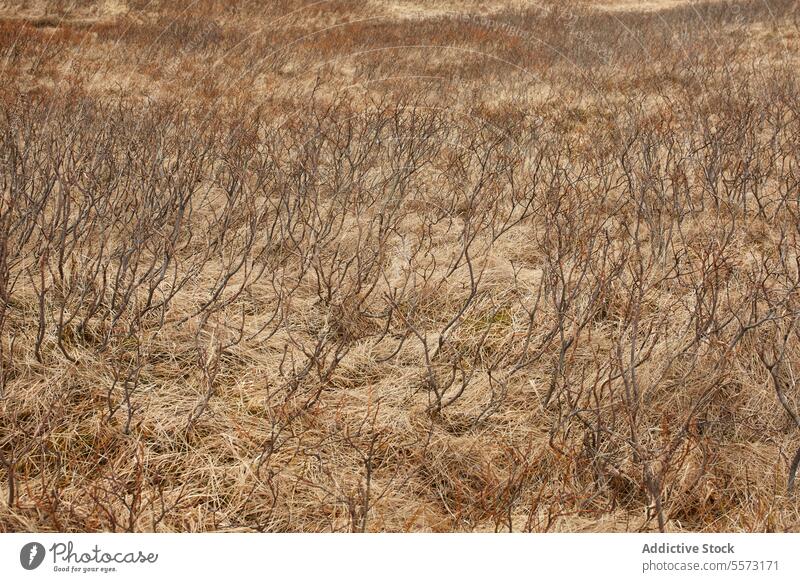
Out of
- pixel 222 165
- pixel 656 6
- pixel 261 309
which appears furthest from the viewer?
pixel 656 6

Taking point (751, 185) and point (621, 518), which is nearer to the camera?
point (621, 518)

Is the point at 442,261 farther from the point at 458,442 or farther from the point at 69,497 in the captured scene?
the point at 69,497

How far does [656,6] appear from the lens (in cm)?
1794

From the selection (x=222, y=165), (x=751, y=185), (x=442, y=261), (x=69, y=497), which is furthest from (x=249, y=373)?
(x=751, y=185)

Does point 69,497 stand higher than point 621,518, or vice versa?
point 69,497

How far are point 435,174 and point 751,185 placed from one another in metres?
2.45

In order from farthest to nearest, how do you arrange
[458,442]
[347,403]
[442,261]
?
[442,261] → [347,403] → [458,442]
